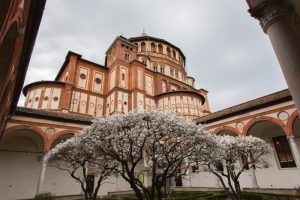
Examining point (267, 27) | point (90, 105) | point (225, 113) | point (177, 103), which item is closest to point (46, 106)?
point (90, 105)

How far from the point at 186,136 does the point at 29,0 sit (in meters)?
6.80

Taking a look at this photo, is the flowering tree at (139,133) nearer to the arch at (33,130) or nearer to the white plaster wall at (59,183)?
the arch at (33,130)

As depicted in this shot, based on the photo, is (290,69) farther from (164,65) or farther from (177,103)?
(164,65)

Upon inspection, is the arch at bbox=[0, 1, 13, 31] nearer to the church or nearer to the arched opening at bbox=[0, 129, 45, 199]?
the church

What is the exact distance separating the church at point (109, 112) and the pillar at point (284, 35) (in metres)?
5.22

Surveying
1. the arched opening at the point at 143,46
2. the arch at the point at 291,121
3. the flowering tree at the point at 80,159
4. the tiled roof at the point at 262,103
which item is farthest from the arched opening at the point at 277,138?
the arched opening at the point at 143,46

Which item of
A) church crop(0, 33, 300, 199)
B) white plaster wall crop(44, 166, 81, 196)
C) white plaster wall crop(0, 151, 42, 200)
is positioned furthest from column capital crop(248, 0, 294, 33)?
white plaster wall crop(0, 151, 42, 200)

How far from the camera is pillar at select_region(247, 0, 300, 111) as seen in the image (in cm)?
290

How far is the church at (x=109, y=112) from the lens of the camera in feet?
48.5

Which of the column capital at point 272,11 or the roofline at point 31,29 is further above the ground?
the roofline at point 31,29

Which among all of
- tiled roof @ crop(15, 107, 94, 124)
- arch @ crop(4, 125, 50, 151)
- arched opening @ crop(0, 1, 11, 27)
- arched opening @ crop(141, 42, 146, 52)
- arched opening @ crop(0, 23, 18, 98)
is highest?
arched opening @ crop(141, 42, 146, 52)

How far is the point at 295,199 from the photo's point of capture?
421 inches

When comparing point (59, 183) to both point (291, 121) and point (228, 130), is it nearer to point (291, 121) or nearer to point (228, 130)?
point (228, 130)

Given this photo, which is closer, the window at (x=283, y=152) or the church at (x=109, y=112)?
the church at (x=109, y=112)
